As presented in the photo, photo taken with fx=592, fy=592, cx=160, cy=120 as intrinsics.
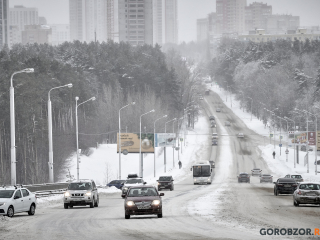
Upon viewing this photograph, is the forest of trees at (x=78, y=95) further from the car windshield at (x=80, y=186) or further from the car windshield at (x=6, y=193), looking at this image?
the car windshield at (x=6, y=193)

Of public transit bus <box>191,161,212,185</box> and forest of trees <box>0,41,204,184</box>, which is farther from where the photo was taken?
forest of trees <box>0,41,204,184</box>

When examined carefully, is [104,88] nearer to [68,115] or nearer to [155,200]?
[68,115]

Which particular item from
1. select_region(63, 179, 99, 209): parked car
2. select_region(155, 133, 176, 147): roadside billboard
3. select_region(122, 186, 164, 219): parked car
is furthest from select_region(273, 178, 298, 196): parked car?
select_region(155, 133, 176, 147): roadside billboard

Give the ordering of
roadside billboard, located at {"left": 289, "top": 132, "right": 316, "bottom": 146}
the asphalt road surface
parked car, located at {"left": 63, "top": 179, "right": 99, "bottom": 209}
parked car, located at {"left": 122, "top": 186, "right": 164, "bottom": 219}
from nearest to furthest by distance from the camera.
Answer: the asphalt road surface, parked car, located at {"left": 122, "top": 186, "right": 164, "bottom": 219}, parked car, located at {"left": 63, "top": 179, "right": 99, "bottom": 209}, roadside billboard, located at {"left": 289, "top": 132, "right": 316, "bottom": 146}

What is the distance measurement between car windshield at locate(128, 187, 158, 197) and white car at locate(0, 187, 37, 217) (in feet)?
18.2

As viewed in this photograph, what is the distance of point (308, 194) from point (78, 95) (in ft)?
285

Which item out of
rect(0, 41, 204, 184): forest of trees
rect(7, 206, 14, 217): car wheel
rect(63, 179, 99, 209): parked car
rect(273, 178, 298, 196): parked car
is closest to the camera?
rect(7, 206, 14, 217): car wheel

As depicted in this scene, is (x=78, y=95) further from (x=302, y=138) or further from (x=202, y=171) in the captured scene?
(x=202, y=171)

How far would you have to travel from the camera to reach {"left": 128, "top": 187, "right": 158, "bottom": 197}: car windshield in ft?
82.7

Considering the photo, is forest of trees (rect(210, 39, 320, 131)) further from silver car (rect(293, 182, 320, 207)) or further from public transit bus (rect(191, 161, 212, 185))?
silver car (rect(293, 182, 320, 207))

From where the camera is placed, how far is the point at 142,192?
25359 millimetres

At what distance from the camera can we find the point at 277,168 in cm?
9788

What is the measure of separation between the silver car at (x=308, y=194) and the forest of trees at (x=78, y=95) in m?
47.5

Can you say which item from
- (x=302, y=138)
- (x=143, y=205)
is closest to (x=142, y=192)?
(x=143, y=205)
